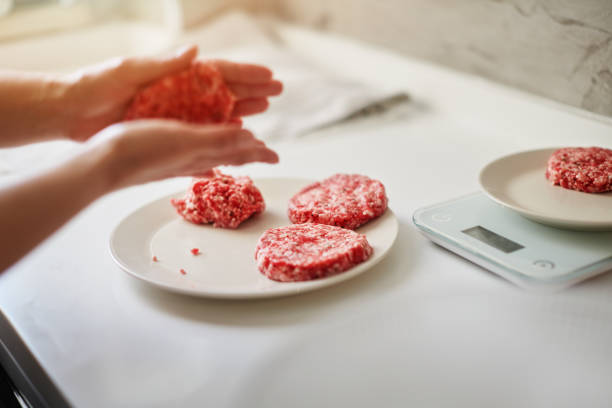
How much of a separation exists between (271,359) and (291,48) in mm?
1500

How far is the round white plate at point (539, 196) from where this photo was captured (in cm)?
77

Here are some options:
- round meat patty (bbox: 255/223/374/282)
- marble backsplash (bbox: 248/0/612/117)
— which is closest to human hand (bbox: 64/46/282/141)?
round meat patty (bbox: 255/223/374/282)

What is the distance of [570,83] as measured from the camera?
3.76ft

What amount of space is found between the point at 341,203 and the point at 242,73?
0.25 m

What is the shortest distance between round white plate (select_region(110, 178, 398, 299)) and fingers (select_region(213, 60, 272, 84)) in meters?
0.20

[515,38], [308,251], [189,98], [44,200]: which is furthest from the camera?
[515,38]

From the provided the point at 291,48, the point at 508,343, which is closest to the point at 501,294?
the point at 508,343

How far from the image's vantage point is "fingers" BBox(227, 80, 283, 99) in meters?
0.93

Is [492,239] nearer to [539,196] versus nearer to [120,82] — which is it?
[539,196]

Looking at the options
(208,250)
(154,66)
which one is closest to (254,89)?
(154,66)

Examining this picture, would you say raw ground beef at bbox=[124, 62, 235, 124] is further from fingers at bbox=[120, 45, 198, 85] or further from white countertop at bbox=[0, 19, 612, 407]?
white countertop at bbox=[0, 19, 612, 407]

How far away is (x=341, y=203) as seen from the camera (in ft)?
2.88

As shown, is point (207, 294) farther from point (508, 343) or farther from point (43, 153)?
point (43, 153)

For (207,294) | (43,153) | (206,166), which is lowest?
(43,153)
